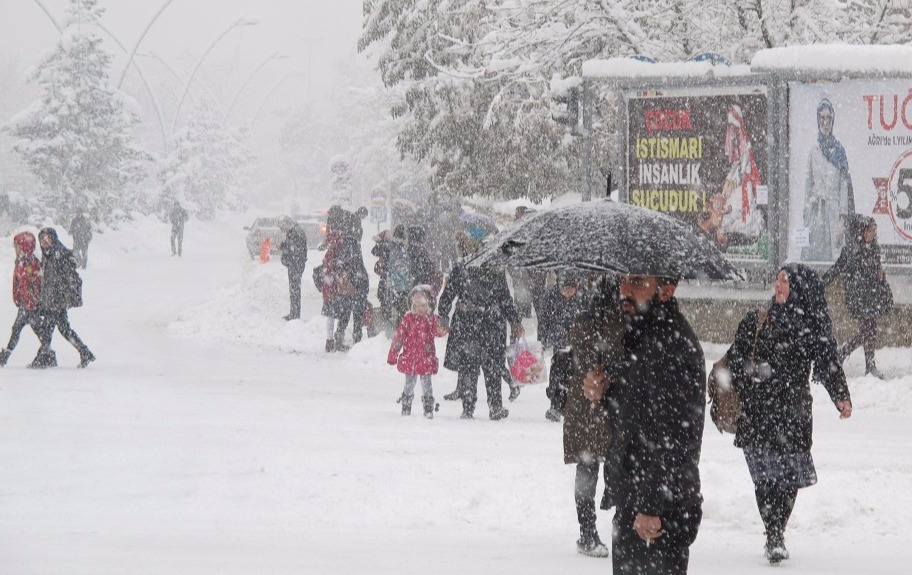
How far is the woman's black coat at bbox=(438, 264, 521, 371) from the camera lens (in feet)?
39.9

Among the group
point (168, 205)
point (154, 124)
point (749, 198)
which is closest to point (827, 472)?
point (749, 198)

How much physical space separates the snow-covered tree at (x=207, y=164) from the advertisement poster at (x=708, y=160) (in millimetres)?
63636

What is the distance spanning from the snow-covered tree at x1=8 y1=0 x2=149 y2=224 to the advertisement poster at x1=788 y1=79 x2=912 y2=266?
126ft

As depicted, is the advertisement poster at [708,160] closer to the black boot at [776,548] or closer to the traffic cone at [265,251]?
the black boot at [776,548]

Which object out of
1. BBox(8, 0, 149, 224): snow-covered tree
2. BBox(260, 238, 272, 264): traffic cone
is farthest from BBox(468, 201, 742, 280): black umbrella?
BBox(8, 0, 149, 224): snow-covered tree

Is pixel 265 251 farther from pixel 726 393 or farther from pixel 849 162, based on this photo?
pixel 726 393

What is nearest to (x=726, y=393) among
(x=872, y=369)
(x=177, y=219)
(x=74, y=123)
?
(x=872, y=369)

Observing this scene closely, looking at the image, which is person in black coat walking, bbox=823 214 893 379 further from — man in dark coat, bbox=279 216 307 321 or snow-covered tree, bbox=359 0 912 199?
man in dark coat, bbox=279 216 307 321

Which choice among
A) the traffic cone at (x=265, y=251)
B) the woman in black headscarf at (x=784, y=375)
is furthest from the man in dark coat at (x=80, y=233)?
the woman in black headscarf at (x=784, y=375)

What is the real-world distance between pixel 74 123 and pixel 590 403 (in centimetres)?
4720

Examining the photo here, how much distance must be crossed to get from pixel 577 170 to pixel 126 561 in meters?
17.8

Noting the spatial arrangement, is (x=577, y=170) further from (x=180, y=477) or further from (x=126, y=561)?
(x=126, y=561)

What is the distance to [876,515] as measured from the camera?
8.38 metres

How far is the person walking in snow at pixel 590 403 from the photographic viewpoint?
5.49m
